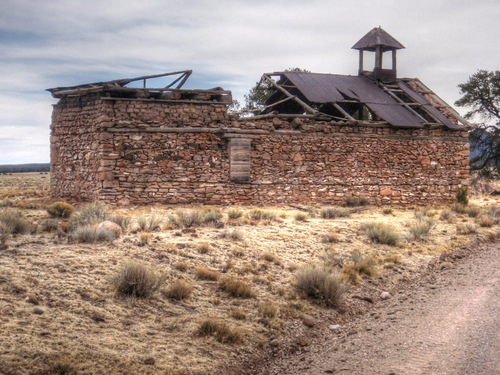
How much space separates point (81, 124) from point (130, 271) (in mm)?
11565

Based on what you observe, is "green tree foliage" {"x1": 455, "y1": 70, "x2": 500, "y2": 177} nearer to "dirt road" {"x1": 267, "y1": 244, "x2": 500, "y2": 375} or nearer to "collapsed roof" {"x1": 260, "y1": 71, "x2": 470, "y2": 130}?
"collapsed roof" {"x1": 260, "y1": 71, "x2": 470, "y2": 130}

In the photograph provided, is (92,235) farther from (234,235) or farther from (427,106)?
(427,106)

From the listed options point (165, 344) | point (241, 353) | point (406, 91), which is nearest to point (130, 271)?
point (165, 344)

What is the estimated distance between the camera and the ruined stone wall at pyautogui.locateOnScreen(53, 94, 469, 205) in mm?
16125

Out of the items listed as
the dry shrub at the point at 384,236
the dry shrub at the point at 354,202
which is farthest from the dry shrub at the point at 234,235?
the dry shrub at the point at 354,202

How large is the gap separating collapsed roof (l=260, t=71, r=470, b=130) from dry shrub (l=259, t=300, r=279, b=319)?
12237 millimetres

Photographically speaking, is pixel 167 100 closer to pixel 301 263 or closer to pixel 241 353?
pixel 301 263

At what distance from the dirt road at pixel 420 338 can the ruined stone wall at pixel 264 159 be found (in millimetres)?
9629

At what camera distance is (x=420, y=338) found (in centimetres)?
601

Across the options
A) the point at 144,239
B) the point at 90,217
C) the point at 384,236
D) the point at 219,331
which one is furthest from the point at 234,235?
the point at 219,331

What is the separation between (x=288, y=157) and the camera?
17891 millimetres

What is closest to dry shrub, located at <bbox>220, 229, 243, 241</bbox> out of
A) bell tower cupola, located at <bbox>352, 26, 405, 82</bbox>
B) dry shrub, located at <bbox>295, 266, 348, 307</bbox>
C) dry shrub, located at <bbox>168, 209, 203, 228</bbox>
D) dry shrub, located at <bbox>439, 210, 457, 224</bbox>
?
dry shrub, located at <bbox>168, 209, 203, 228</bbox>

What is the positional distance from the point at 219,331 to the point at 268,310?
42.1 inches

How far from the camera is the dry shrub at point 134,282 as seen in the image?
6578 millimetres
